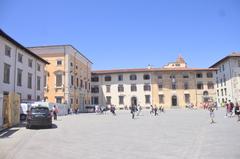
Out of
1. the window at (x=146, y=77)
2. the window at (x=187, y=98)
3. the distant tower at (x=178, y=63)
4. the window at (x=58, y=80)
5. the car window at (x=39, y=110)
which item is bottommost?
the car window at (x=39, y=110)

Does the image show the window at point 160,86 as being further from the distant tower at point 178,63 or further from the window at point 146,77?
the distant tower at point 178,63

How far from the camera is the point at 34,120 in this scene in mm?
18906

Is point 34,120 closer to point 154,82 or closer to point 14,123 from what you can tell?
point 14,123

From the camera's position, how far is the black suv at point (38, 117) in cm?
1892

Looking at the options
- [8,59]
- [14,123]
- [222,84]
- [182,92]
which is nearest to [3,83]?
[8,59]

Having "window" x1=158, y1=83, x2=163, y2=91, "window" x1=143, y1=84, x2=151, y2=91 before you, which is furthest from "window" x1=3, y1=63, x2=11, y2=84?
"window" x1=158, y1=83, x2=163, y2=91

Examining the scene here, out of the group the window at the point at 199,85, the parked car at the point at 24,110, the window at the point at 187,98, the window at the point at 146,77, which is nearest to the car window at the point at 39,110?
the parked car at the point at 24,110

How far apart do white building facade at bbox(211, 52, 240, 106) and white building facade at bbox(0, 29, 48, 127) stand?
39.3 metres

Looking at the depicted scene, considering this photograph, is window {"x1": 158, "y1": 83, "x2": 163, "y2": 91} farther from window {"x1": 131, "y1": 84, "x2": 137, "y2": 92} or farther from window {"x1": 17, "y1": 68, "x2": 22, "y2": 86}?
window {"x1": 17, "y1": 68, "x2": 22, "y2": 86}

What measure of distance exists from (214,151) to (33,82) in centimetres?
3375

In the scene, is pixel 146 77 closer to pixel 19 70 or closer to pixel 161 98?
pixel 161 98

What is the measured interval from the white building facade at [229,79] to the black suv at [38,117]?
46.7 meters

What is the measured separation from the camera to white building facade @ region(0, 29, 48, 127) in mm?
29656

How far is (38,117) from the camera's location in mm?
19062
